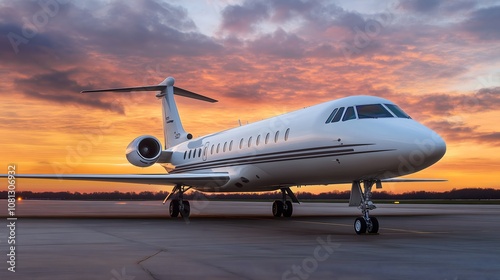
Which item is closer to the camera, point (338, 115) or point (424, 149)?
point (424, 149)

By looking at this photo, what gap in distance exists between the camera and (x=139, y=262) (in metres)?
7.21

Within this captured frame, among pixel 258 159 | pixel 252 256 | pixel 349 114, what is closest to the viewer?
pixel 252 256

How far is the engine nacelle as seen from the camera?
21844 millimetres

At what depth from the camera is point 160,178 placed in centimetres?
2031

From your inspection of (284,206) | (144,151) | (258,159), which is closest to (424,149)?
(258,159)

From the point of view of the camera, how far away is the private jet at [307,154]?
12273mm

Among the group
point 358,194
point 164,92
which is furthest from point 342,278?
point 164,92

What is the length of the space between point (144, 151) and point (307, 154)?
30.6 feet

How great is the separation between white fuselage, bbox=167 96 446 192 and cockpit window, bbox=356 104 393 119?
15 cm

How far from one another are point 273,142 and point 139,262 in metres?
9.89

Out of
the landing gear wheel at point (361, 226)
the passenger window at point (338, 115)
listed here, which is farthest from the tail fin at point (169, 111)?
the landing gear wheel at point (361, 226)

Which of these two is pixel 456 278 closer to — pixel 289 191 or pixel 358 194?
pixel 358 194

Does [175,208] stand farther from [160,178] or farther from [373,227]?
[373,227]

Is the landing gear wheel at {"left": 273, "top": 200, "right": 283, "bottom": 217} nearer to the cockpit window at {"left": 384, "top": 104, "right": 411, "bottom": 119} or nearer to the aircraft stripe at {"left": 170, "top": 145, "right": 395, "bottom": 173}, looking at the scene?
the aircraft stripe at {"left": 170, "top": 145, "right": 395, "bottom": 173}
